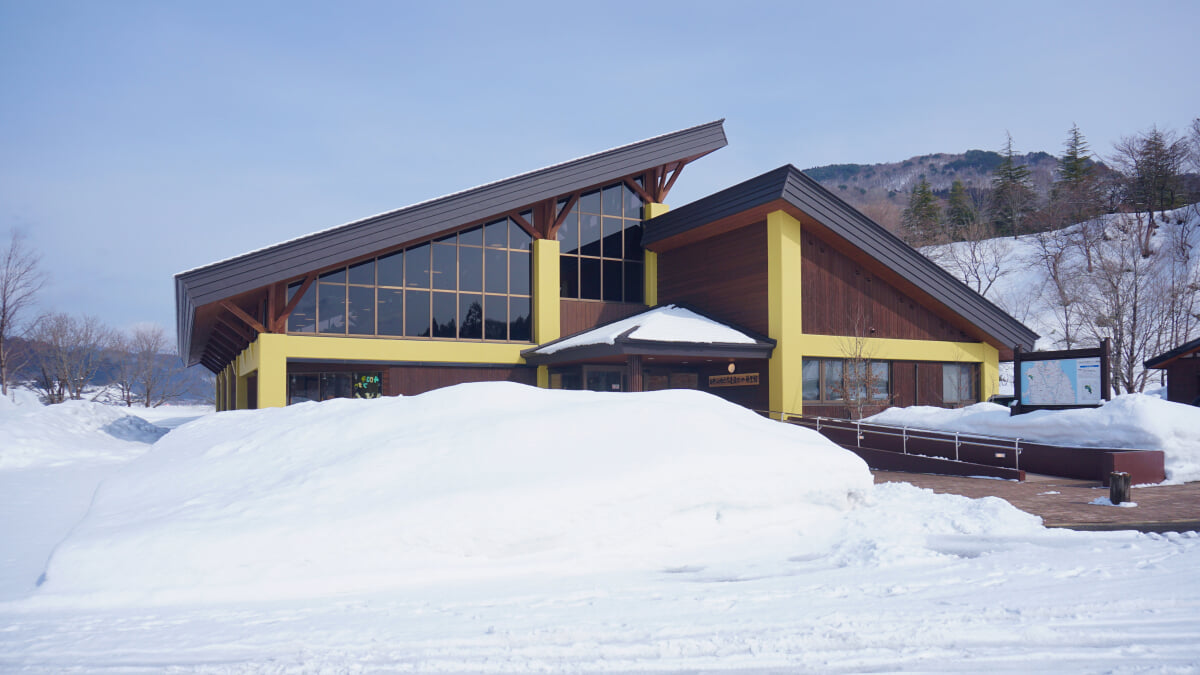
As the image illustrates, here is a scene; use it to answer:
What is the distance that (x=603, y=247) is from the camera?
73.8ft

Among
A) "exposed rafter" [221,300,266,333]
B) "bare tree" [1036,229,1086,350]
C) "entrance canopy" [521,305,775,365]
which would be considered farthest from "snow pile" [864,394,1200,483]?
"bare tree" [1036,229,1086,350]

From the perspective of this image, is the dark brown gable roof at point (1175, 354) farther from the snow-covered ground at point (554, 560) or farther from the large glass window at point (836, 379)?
the snow-covered ground at point (554, 560)

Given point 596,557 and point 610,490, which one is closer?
point 596,557

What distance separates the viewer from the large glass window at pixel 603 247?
21984 millimetres

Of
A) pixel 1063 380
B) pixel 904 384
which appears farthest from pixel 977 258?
pixel 1063 380

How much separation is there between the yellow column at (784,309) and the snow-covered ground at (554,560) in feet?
29.5

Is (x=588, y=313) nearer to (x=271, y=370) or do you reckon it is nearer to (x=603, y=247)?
(x=603, y=247)

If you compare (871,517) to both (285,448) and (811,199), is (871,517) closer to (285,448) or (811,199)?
(285,448)

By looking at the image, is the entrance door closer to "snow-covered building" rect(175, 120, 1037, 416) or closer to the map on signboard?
"snow-covered building" rect(175, 120, 1037, 416)

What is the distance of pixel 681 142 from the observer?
2220cm

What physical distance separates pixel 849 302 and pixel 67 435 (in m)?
19.6

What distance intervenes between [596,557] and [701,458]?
6.15 ft

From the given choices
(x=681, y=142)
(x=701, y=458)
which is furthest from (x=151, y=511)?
(x=681, y=142)

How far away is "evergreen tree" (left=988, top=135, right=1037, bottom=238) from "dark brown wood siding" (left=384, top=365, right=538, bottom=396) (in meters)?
52.7
